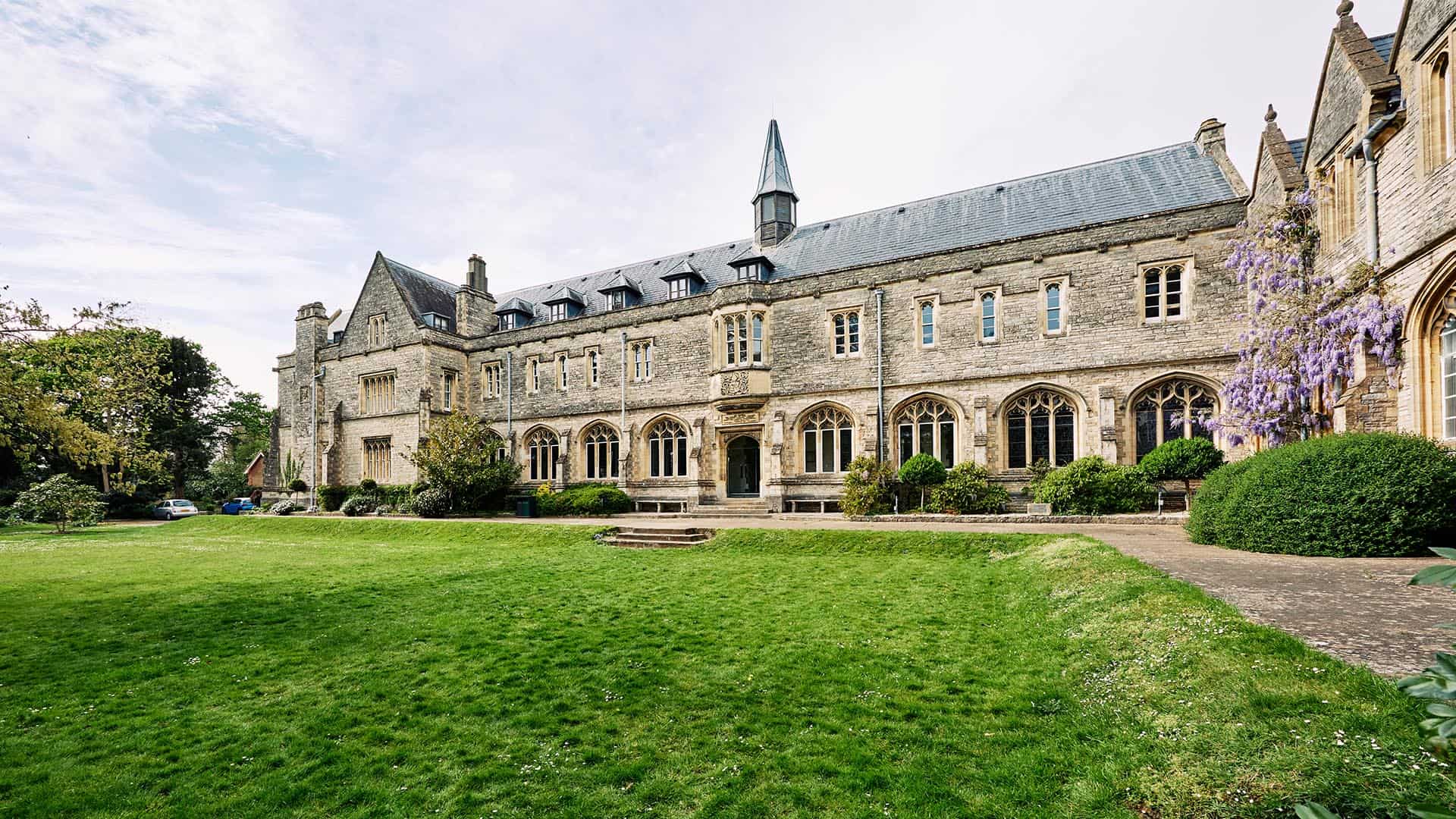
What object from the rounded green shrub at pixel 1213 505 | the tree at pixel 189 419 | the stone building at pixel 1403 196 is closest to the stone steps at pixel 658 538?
the rounded green shrub at pixel 1213 505

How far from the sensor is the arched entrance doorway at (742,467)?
2564 cm

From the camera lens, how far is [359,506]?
2825 centimetres

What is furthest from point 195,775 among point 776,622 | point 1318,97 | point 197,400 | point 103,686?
point 197,400

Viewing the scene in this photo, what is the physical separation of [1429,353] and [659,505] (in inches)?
824

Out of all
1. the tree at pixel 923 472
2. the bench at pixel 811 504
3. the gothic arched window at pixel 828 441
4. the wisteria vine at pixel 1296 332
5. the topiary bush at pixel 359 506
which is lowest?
the topiary bush at pixel 359 506

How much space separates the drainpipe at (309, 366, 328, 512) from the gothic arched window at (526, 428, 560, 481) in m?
10.8

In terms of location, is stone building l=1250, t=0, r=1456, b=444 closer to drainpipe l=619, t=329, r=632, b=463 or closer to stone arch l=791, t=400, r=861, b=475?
stone arch l=791, t=400, r=861, b=475

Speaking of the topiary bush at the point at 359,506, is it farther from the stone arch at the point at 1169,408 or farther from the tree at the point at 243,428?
the stone arch at the point at 1169,408

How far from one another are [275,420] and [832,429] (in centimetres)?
3160

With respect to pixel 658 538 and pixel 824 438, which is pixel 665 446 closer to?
pixel 824 438

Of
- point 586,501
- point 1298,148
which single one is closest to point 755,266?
point 586,501

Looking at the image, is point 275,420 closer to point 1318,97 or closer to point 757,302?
point 757,302

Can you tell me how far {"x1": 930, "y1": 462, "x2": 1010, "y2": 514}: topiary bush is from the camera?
728 inches

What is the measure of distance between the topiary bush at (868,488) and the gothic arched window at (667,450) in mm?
7731
